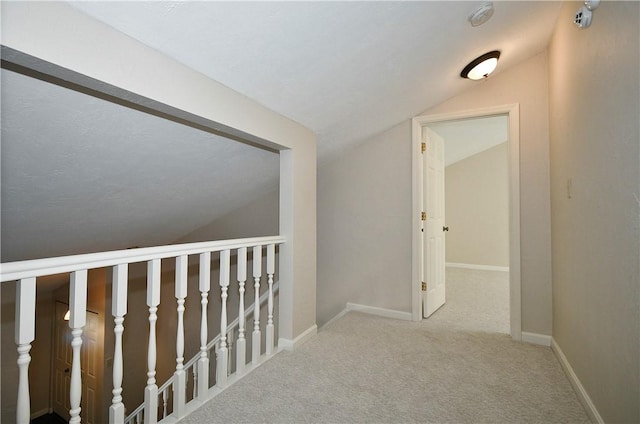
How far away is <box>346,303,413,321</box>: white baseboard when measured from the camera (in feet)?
9.94

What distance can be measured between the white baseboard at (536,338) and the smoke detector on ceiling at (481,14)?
2293 millimetres

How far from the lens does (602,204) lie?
57.4 inches

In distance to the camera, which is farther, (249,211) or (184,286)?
(249,211)

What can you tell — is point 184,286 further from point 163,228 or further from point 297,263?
point 163,228

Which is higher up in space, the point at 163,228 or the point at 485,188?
the point at 485,188

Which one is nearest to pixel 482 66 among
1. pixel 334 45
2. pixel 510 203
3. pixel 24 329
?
pixel 510 203

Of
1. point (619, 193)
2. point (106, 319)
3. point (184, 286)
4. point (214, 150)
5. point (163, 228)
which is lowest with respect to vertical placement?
point (106, 319)

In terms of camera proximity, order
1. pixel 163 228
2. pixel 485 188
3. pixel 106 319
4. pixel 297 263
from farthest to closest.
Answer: pixel 485 188 < pixel 106 319 < pixel 163 228 < pixel 297 263

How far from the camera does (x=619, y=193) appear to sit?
4.27 ft

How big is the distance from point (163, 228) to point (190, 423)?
208cm

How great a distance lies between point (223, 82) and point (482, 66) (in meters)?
1.92

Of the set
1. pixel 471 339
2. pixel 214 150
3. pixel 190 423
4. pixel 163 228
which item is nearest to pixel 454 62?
pixel 214 150

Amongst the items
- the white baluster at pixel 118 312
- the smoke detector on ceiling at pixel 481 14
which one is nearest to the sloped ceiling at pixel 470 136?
the smoke detector on ceiling at pixel 481 14

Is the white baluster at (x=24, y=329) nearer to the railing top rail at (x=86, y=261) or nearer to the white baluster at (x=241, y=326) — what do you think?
the railing top rail at (x=86, y=261)
